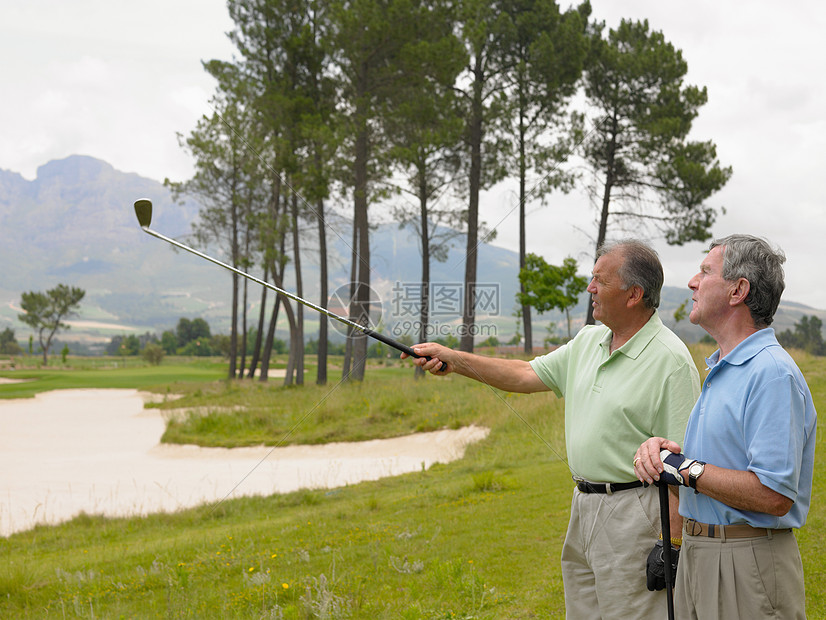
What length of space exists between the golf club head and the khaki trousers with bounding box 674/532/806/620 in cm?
286

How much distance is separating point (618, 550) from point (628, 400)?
21.4 inches

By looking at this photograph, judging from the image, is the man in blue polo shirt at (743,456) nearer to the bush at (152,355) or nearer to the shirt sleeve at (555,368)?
the shirt sleeve at (555,368)

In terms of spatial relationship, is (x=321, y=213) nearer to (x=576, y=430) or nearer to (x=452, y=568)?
(x=452, y=568)

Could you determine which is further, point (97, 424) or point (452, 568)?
point (97, 424)

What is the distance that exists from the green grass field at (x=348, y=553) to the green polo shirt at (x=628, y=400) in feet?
5.94

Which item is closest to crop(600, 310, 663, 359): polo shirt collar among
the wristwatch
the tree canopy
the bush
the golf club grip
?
the wristwatch

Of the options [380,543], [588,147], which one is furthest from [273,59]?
[380,543]

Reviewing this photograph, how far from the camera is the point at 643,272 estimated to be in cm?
264

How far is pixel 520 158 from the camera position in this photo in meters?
24.3

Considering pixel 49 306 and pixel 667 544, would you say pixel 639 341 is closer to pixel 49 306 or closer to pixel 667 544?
pixel 667 544

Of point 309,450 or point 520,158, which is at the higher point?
point 520,158

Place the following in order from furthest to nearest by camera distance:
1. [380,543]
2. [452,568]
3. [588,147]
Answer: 1. [588,147]
2. [380,543]
3. [452,568]

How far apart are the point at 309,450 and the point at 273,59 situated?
574 inches

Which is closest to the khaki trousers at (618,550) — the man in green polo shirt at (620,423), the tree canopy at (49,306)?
the man in green polo shirt at (620,423)
